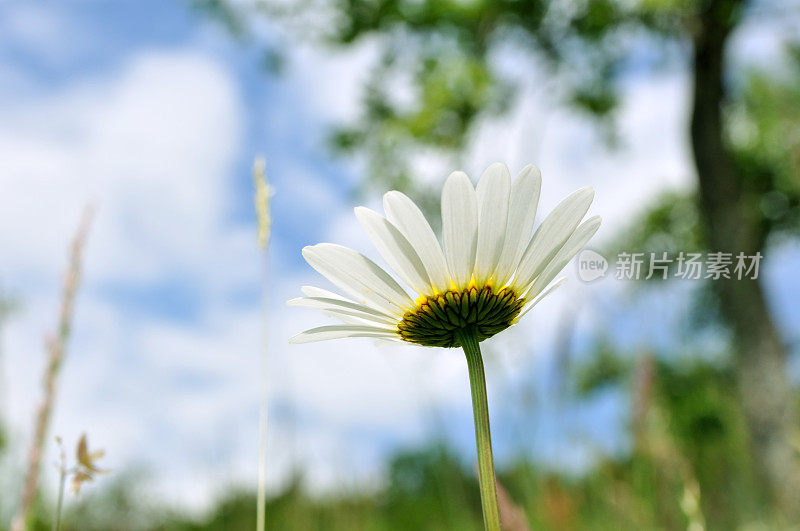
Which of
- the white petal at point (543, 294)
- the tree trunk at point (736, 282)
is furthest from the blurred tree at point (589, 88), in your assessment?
the white petal at point (543, 294)

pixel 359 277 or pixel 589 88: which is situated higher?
pixel 589 88

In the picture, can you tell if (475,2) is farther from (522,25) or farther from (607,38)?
(607,38)

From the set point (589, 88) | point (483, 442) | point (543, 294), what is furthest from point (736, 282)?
point (483, 442)

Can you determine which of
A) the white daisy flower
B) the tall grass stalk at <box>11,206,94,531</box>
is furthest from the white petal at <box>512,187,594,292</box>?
the tall grass stalk at <box>11,206,94,531</box>

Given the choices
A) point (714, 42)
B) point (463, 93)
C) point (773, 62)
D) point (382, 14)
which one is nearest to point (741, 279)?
point (714, 42)

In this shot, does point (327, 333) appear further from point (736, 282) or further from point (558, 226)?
point (736, 282)

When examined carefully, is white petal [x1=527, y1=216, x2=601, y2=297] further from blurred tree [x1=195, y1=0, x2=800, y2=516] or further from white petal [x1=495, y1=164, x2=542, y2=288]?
blurred tree [x1=195, y1=0, x2=800, y2=516]
